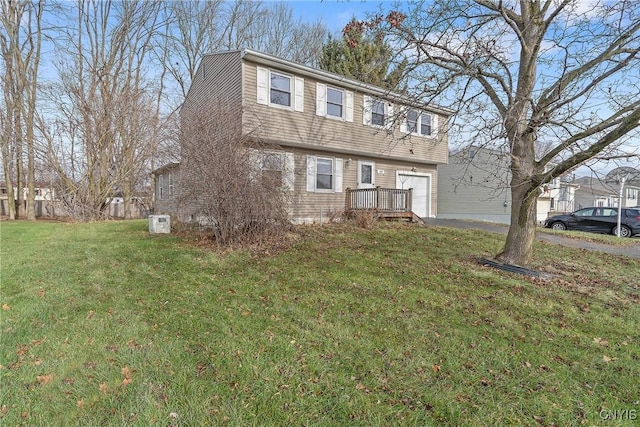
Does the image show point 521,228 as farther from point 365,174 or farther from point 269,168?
point 365,174

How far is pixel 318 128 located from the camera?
12211mm

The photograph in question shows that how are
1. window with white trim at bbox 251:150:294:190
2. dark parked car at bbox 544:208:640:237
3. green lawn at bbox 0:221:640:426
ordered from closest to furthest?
green lawn at bbox 0:221:640:426 → window with white trim at bbox 251:150:294:190 → dark parked car at bbox 544:208:640:237

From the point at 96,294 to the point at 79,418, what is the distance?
9.22ft

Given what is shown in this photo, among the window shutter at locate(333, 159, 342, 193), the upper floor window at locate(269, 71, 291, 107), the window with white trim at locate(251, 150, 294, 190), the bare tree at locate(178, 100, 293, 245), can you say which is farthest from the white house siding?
the bare tree at locate(178, 100, 293, 245)

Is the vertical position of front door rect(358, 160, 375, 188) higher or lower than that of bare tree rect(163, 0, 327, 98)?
lower

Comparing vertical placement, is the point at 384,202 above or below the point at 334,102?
below

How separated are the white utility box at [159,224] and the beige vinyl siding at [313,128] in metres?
3.69

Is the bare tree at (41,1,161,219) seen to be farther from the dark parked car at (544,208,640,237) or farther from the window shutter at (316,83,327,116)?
the dark parked car at (544,208,640,237)

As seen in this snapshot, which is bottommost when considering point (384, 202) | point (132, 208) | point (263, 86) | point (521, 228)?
point (521, 228)

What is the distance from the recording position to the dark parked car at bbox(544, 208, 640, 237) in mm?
14492

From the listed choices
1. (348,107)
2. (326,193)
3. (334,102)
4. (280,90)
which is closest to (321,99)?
(334,102)

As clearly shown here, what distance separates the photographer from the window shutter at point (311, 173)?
493 inches

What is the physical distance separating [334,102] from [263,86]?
3.03 m

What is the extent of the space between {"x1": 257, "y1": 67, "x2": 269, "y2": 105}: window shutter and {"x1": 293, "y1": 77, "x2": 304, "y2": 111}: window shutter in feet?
3.57
